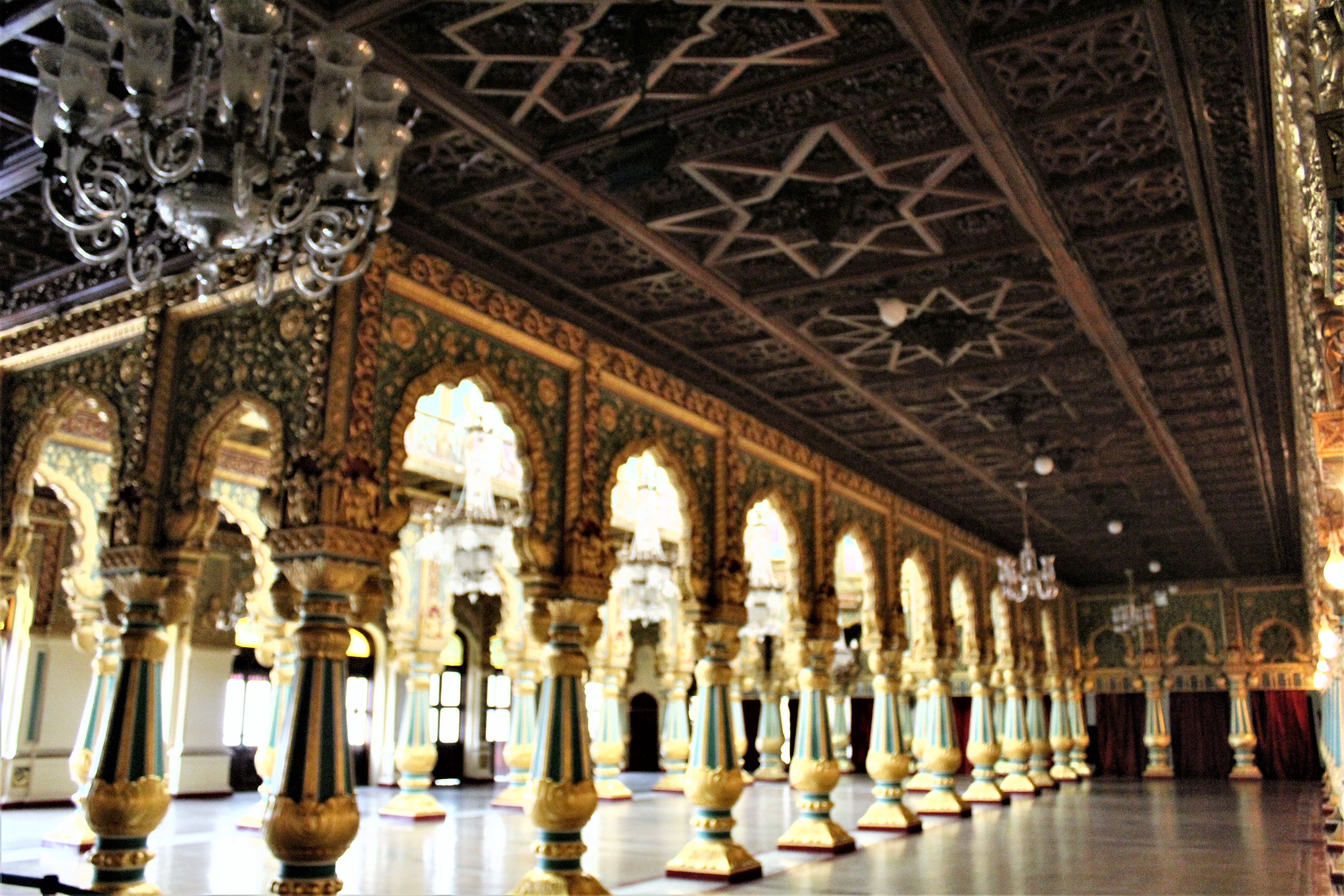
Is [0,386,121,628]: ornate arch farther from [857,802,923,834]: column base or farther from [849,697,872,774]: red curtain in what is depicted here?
[849,697,872,774]: red curtain

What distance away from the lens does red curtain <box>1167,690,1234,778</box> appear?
23.4 meters

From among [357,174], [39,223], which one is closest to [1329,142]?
[357,174]

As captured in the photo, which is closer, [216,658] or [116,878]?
[116,878]

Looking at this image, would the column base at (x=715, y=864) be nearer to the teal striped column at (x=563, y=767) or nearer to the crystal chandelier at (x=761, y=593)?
the teal striped column at (x=563, y=767)

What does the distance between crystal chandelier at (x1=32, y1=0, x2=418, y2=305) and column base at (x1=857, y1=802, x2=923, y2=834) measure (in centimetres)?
937

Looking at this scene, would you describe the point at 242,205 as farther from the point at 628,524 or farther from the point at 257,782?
the point at 257,782

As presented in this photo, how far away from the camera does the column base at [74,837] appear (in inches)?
380

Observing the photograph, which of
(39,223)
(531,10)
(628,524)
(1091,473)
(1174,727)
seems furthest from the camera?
(1174,727)

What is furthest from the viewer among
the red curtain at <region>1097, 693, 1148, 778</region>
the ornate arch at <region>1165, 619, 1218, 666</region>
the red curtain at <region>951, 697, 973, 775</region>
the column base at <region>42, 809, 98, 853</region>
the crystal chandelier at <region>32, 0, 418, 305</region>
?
the red curtain at <region>951, 697, 973, 775</region>

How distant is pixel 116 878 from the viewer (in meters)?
6.07

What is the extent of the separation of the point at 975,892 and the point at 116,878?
5.62 meters

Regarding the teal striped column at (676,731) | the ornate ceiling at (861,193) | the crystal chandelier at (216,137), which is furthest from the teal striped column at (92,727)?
the teal striped column at (676,731)

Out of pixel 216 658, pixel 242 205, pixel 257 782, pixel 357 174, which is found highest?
pixel 357 174

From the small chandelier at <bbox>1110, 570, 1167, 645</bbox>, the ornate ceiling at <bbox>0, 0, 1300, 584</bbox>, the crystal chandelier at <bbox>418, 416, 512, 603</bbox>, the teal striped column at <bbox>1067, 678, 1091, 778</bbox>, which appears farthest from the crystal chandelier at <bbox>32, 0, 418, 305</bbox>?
the teal striped column at <bbox>1067, 678, 1091, 778</bbox>
